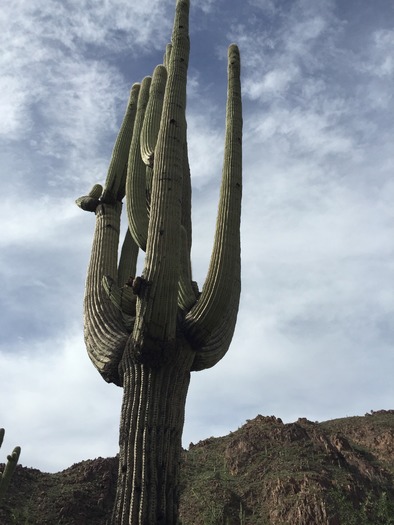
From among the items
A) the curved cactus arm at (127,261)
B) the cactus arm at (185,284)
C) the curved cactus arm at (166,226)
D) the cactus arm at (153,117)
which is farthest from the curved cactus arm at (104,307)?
Answer: the cactus arm at (153,117)

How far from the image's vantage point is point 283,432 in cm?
2988

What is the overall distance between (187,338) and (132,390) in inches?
32.3

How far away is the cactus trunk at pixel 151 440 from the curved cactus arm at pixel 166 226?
0.39 metres

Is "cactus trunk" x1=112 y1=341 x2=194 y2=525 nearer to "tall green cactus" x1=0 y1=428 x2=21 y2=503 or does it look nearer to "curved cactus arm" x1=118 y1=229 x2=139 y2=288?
"tall green cactus" x1=0 y1=428 x2=21 y2=503

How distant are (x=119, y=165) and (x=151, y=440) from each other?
14.5 feet

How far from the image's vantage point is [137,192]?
7547 millimetres

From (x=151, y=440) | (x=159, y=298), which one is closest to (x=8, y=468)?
(x=151, y=440)

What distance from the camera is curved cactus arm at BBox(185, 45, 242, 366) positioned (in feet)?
20.5

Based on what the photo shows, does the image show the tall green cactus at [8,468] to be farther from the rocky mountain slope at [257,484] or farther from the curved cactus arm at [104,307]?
the rocky mountain slope at [257,484]

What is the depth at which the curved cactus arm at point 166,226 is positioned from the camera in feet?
19.0

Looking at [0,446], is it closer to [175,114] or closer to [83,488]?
[175,114]

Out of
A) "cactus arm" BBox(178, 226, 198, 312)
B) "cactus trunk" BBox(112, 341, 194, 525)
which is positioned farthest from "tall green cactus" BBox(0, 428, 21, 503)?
"cactus arm" BBox(178, 226, 198, 312)

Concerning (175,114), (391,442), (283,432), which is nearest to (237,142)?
(175,114)

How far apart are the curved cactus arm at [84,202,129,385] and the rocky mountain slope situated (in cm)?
1423
